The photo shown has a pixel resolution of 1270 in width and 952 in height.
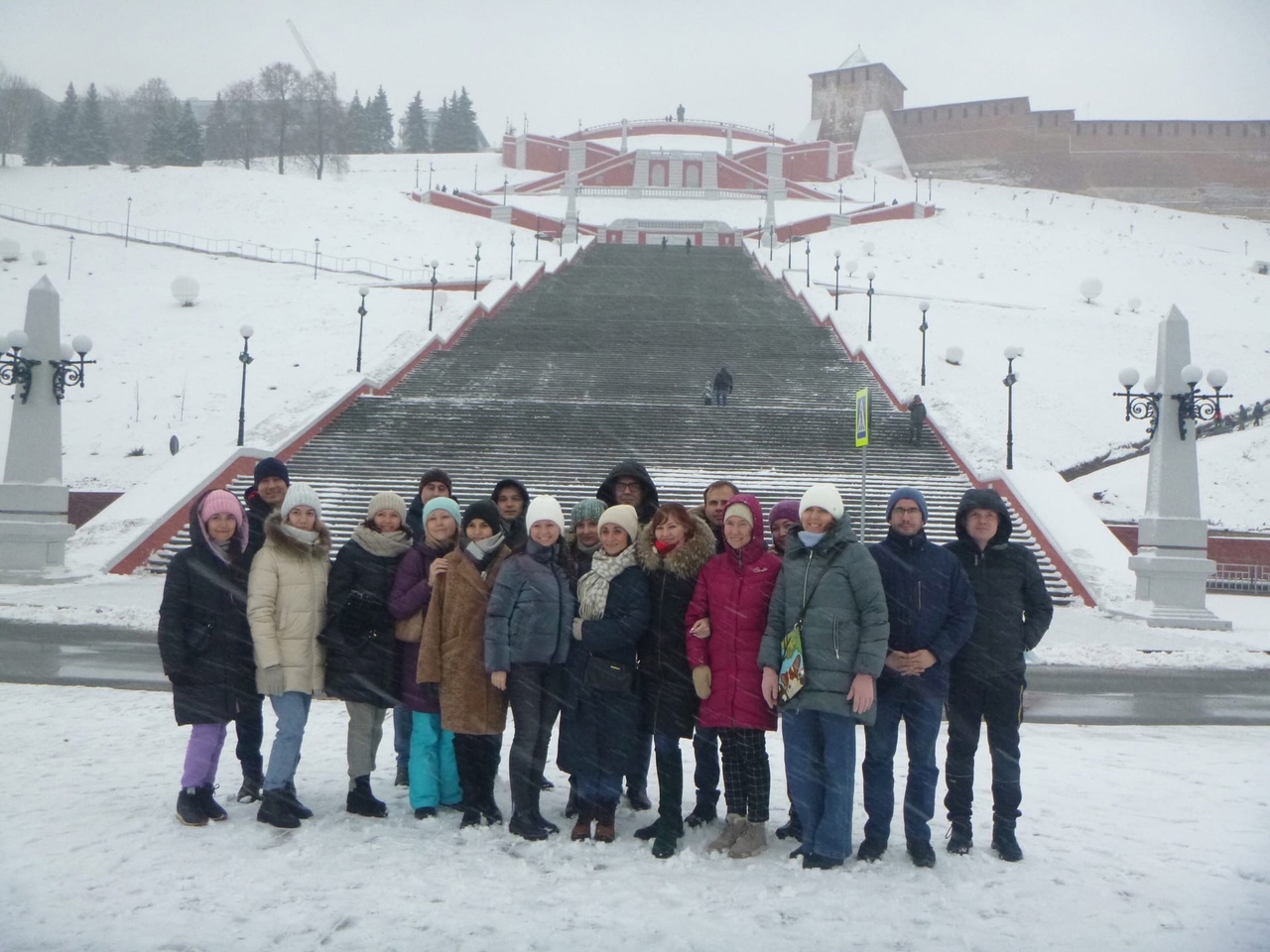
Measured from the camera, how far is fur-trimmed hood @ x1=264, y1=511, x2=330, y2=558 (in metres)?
4.80

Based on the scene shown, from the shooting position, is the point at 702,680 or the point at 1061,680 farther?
the point at 1061,680

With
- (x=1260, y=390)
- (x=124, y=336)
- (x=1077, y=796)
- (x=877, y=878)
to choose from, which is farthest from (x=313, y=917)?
(x=1260, y=390)

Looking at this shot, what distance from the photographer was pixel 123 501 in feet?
48.7

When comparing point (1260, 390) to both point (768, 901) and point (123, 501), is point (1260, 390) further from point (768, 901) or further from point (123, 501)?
point (768, 901)

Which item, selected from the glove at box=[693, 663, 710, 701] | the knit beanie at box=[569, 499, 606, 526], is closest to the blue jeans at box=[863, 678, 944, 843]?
the glove at box=[693, 663, 710, 701]

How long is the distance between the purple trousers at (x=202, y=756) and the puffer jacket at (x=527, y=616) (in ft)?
3.87

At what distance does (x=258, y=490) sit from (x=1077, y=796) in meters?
4.14

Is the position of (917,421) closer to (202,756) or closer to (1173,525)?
(1173,525)

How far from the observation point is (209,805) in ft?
15.3

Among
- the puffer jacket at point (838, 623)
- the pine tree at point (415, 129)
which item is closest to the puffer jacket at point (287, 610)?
the puffer jacket at point (838, 623)

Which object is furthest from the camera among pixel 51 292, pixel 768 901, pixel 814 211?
pixel 814 211

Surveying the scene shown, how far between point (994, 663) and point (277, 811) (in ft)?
9.74

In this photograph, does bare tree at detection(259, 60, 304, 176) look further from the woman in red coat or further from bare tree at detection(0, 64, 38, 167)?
the woman in red coat

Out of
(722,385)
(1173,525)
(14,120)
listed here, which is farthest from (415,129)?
(1173,525)
